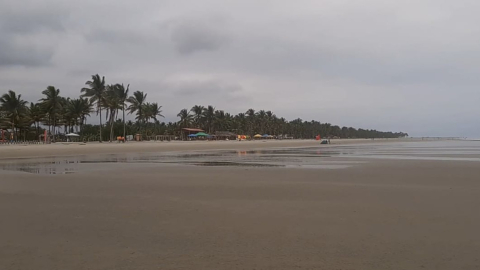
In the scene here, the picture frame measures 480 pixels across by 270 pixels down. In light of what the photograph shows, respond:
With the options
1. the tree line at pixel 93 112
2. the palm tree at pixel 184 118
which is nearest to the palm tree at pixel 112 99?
the tree line at pixel 93 112

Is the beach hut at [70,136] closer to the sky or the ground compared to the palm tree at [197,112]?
closer to the ground

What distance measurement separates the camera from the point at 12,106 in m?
57.2

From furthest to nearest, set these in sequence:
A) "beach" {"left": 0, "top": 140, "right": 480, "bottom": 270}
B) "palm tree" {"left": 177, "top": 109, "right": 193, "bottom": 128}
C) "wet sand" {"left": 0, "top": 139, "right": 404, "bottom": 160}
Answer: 1. "palm tree" {"left": 177, "top": 109, "right": 193, "bottom": 128}
2. "wet sand" {"left": 0, "top": 139, "right": 404, "bottom": 160}
3. "beach" {"left": 0, "top": 140, "right": 480, "bottom": 270}

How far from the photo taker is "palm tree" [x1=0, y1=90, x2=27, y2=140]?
56.8 meters

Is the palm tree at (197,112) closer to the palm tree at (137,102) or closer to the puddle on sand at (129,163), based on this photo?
the palm tree at (137,102)

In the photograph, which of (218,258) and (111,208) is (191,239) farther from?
(111,208)

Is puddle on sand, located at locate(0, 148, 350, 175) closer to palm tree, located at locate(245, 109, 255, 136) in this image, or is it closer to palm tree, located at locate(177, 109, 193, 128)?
palm tree, located at locate(177, 109, 193, 128)

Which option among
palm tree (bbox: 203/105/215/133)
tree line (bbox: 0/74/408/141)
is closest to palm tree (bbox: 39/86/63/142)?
tree line (bbox: 0/74/408/141)

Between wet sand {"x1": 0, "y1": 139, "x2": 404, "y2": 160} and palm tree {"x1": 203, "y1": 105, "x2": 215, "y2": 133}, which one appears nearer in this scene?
wet sand {"x1": 0, "y1": 139, "x2": 404, "y2": 160}

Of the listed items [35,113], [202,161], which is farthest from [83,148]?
[35,113]

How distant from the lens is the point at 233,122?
11575cm

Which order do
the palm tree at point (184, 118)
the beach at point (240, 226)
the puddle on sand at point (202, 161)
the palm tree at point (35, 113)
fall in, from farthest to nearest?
the palm tree at point (184, 118), the palm tree at point (35, 113), the puddle on sand at point (202, 161), the beach at point (240, 226)

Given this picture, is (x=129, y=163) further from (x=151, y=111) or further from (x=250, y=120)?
(x=250, y=120)

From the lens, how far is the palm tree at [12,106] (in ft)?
186
